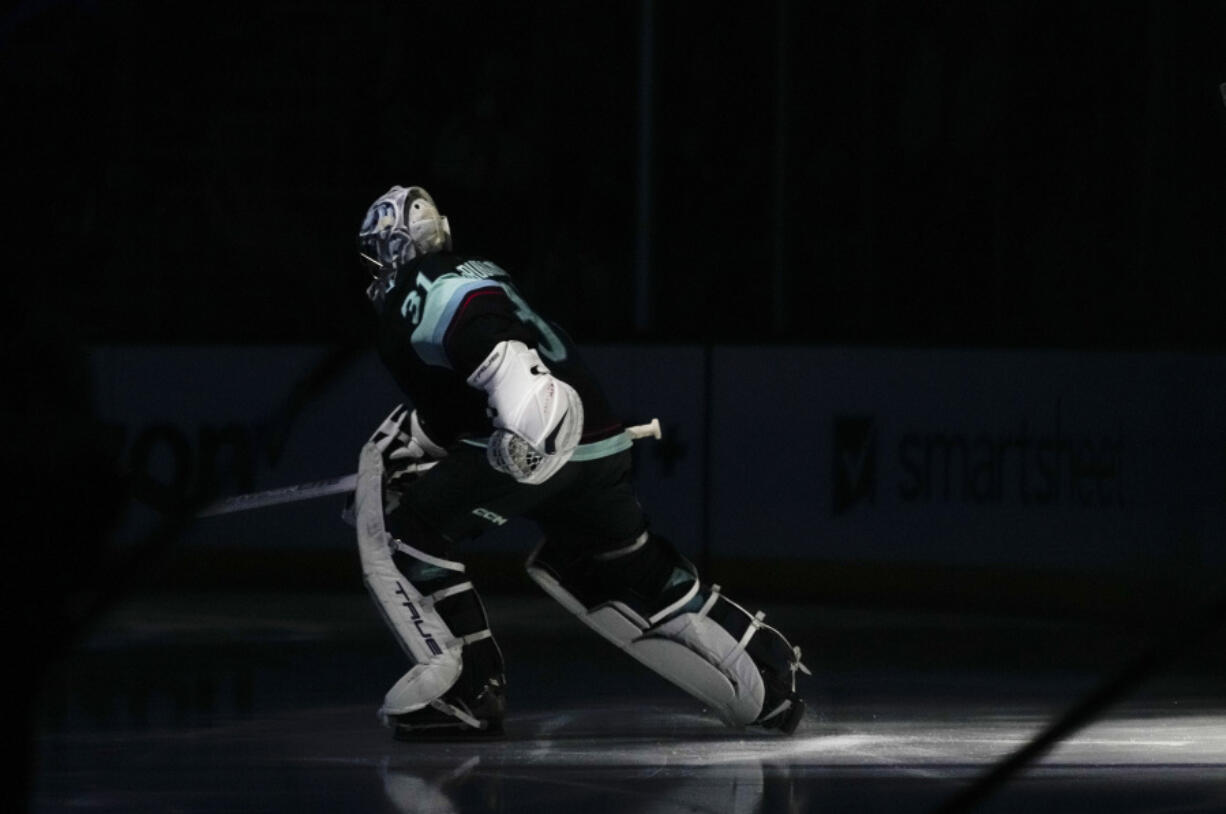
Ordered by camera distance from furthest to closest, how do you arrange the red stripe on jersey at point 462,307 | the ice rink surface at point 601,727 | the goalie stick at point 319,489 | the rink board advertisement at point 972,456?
the rink board advertisement at point 972,456
the goalie stick at point 319,489
the red stripe on jersey at point 462,307
the ice rink surface at point 601,727

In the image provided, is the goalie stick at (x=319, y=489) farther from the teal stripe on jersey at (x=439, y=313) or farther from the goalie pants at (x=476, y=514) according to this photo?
the teal stripe on jersey at (x=439, y=313)

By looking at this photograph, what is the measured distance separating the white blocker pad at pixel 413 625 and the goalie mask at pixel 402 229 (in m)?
0.72

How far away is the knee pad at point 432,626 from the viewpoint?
259 inches

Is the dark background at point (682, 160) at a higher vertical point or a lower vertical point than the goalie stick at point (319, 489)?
higher

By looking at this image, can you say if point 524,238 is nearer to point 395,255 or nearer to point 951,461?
point 951,461

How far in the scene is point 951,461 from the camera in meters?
9.86

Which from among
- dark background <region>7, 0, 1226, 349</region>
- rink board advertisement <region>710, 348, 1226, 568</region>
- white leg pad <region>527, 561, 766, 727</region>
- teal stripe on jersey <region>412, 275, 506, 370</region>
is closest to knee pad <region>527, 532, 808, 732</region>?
white leg pad <region>527, 561, 766, 727</region>

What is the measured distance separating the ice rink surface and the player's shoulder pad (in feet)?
3.41

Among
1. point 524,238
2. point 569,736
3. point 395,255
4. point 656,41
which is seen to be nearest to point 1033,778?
point 569,736

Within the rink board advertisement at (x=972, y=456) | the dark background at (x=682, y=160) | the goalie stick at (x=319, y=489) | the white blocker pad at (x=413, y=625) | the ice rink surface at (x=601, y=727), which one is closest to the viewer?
the ice rink surface at (x=601, y=727)

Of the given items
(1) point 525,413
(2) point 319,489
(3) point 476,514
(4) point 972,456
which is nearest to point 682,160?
(4) point 972,456

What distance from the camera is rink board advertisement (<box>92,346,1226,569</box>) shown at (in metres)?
9.43

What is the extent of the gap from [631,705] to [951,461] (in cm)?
268

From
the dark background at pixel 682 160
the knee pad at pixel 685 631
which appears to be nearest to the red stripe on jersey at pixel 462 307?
the knee pad at pixel 685 631
